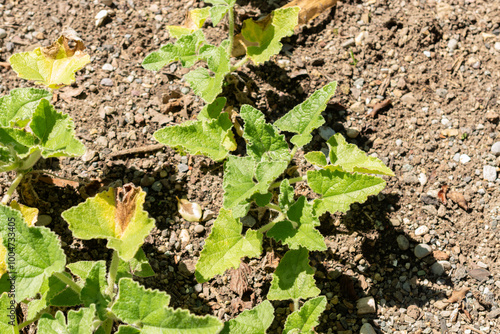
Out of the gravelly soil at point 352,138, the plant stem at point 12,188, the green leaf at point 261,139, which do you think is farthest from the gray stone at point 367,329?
the plant stem at point 12,188

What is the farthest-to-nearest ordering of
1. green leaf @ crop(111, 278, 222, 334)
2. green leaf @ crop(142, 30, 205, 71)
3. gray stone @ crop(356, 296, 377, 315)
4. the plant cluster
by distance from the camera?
green leaf @ crop(142, 30, 205, 71) → gray stone @ crop(356, 296, 377, 315) → the plant cluster → green leaf @ crop(111, 278, 222, 334)

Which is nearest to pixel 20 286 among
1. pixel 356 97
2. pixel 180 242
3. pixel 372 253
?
pixel 180 242

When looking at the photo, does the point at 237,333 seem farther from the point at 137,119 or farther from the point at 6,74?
the point at 6,74

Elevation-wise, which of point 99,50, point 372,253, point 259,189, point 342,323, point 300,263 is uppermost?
point 99,50

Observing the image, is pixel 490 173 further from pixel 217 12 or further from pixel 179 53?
pixel 179 53

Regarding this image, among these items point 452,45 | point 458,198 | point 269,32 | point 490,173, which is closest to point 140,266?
point 269,32

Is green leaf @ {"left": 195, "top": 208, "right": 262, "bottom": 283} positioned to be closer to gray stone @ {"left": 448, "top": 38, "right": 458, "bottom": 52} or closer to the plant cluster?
the plant cluster

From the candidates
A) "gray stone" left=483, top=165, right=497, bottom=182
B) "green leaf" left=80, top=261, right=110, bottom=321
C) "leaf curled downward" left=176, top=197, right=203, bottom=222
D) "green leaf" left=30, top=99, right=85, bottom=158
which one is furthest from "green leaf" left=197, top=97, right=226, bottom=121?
"gray stone" left=483, top=165, right=497, bottom=182

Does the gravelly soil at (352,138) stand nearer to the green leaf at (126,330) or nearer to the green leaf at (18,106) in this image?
the green leaf at (18,106)
